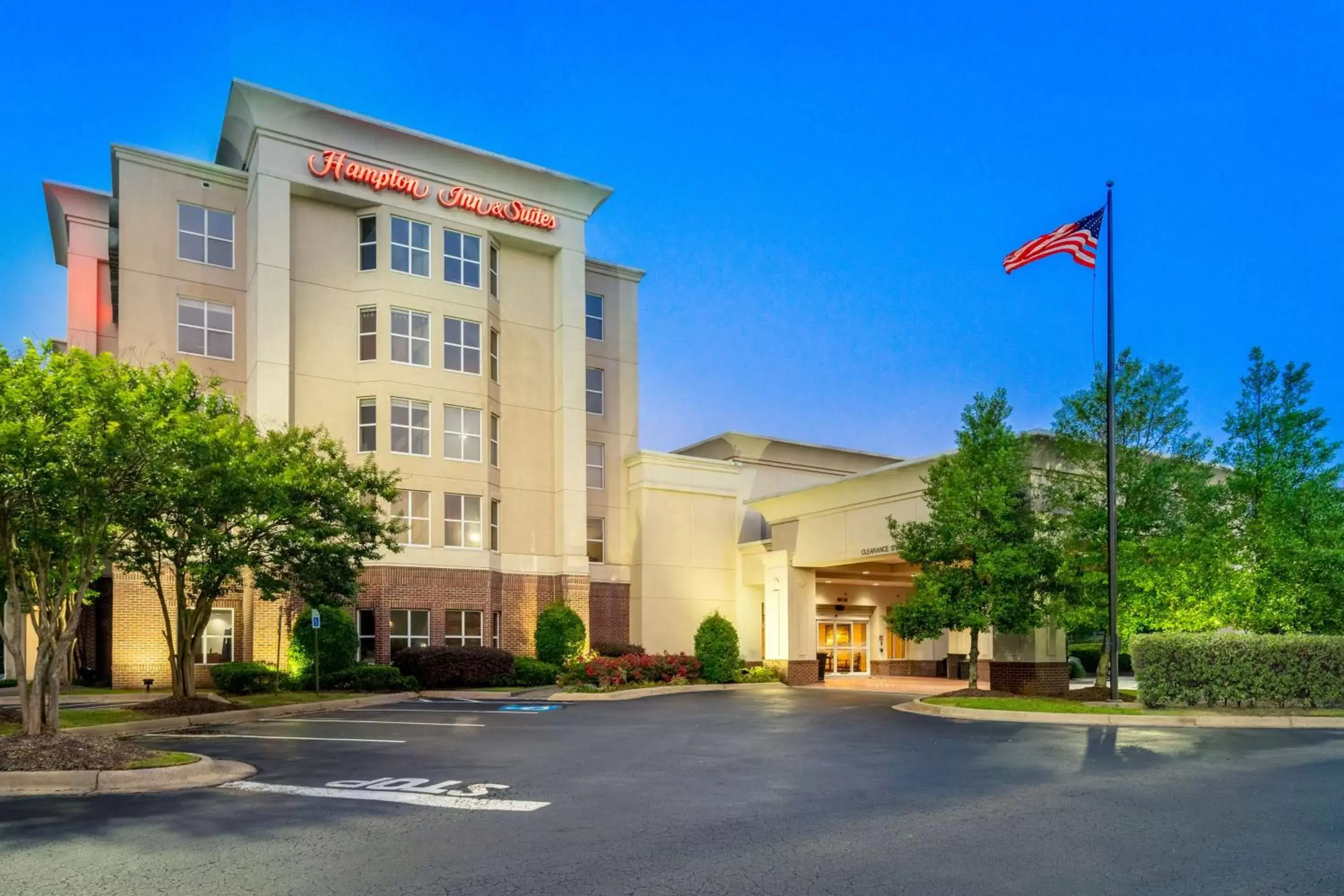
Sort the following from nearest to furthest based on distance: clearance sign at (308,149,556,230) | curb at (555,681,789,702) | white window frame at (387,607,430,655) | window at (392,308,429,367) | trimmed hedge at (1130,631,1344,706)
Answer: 1. trimmed hedge at (1130,631,1344,706)
2. curb at (555,681,789,702)
3. white window frame at (387,607,430,655)
4. clearance sign at (308,149,556,230)
5. window at (392,308,429,367)

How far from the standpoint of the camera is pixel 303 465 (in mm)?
25406

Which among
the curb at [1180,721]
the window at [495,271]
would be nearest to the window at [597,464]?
the window at [495,271]

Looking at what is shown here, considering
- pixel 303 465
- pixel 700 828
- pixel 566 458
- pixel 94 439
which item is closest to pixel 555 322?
pixel 566 458

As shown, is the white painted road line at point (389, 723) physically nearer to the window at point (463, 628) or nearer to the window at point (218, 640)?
the window at point (218, 640)

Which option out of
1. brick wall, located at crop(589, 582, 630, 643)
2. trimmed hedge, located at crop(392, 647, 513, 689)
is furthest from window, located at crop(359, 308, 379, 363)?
brick wall, located at crop(589, 582, 630, 643)

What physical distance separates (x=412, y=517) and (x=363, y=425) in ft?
12.2

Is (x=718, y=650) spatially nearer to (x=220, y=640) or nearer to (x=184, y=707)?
(x=220, y=640)

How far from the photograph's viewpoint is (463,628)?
3722 centimetres

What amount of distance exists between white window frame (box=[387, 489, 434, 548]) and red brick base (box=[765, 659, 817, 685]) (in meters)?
13.4

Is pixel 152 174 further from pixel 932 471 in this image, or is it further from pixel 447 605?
pixel 932 471

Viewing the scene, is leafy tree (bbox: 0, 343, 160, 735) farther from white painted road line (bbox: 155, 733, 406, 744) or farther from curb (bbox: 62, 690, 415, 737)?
white painted road line (bbox: 155, 733, 406, 744)

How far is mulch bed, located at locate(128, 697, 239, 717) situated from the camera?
23.1 m

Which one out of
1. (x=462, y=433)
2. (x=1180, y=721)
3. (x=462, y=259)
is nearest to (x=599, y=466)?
(x=462, y=433)

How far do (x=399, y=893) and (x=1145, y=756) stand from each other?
1143 cm
